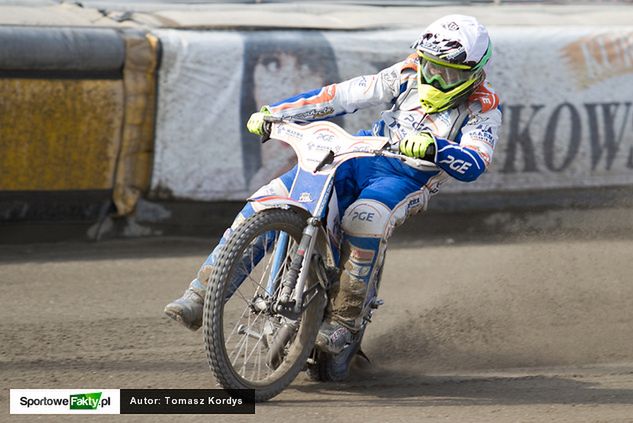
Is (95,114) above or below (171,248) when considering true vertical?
above

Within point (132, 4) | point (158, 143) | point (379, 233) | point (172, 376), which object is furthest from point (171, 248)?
point (379, 233)

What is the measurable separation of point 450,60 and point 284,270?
4.07 ft

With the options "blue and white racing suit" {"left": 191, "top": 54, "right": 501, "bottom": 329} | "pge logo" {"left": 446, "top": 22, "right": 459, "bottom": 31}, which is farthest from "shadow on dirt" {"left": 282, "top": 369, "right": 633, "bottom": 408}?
"pge logo" {"left": 446, "top": 22, "right": 459, "bottom": 31}

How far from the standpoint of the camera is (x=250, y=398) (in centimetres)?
467

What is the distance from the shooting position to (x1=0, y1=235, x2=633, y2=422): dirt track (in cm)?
493

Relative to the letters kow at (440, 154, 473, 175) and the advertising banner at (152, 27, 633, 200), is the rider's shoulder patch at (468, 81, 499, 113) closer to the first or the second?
the letters kow at (440, 154, 473, 175)

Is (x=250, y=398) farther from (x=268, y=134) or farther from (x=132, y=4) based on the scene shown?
(x=132, y=4)

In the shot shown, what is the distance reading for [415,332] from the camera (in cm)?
626

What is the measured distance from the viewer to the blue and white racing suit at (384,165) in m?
4.92

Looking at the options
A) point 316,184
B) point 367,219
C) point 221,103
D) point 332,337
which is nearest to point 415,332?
point 332,337

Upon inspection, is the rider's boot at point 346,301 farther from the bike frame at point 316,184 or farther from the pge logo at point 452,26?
the pge logo at point 452,26

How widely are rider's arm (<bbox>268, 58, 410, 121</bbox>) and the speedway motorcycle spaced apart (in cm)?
30

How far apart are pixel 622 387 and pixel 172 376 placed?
7.04 ft
